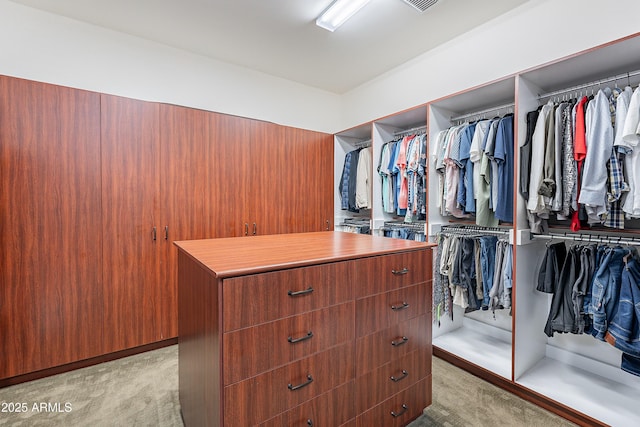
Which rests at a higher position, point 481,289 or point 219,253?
point 219,253

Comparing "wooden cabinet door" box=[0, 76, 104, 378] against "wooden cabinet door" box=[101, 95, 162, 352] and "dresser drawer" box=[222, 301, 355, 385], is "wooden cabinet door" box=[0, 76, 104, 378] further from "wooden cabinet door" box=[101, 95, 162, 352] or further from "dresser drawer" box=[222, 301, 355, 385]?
"dresser drawer" box=[222, 301, 355, 385]

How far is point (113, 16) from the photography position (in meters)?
2.34

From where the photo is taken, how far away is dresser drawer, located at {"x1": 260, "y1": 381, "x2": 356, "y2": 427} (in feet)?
3.80

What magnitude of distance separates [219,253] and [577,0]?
2689 mm

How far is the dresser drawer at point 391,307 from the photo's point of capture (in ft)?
4.53

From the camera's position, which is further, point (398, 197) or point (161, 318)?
point (398, 197)

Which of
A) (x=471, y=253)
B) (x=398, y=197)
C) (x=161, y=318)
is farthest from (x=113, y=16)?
(x=471, y=253)

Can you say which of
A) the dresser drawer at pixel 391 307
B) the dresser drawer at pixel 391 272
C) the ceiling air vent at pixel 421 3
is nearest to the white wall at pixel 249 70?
the ceiling air vent at pixel 421 3

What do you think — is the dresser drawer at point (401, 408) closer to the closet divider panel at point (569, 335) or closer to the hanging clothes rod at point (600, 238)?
the closet divider panel at point (569, 335)

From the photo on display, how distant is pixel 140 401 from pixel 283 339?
4.79ft

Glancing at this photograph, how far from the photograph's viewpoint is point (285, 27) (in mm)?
2492

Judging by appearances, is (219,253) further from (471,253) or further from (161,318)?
(471,253)

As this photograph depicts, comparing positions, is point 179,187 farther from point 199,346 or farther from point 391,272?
point 391,272

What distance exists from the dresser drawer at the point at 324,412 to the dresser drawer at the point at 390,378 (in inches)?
2.2
